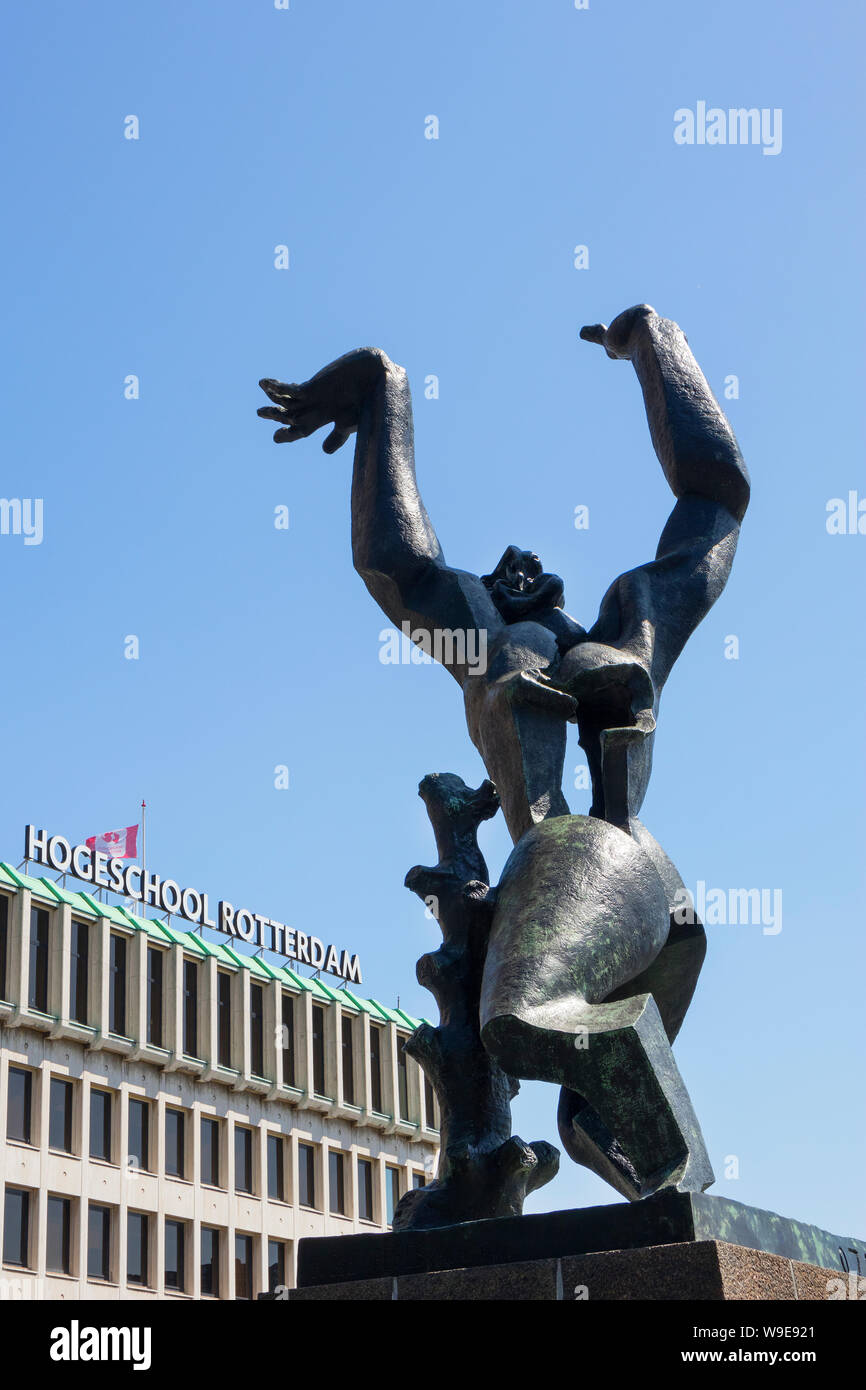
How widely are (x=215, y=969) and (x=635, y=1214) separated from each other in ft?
151

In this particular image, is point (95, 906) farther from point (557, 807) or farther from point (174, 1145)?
point (557, 807)

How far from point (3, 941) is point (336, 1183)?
15.6m

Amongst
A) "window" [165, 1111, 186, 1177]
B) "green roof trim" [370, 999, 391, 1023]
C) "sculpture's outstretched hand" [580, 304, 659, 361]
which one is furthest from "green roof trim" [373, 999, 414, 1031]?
"sculpture's outstretched hand" [580, 304, 659, 361]

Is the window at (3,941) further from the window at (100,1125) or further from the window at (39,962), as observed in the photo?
the window at (100,1125)

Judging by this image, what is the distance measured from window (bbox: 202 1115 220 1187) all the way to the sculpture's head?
4379 cm

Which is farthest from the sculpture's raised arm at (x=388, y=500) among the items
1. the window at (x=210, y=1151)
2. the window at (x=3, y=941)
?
the window at (x=210, y=1151)

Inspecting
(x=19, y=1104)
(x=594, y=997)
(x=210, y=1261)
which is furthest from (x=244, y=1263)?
(x=594, y=997)

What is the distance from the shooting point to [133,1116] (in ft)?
149

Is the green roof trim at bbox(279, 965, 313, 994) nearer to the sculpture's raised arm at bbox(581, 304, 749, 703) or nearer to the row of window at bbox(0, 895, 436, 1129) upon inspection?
the row of window at bbox(0, 895, 436, 1129)

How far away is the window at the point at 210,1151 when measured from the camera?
47375 mm

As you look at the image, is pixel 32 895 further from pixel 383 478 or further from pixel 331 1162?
pixel 383 478

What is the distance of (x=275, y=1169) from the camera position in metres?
50.1

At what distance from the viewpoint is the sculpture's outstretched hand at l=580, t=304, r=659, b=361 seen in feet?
21.5

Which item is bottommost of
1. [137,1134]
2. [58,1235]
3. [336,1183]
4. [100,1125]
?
[58,1235]
